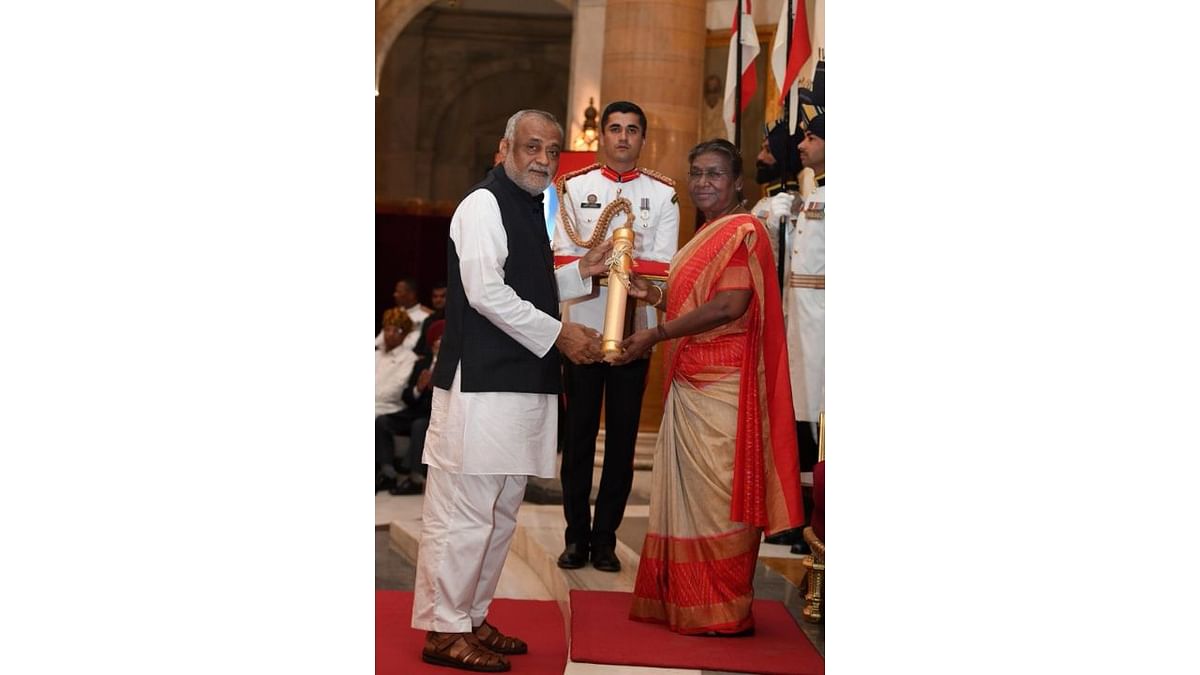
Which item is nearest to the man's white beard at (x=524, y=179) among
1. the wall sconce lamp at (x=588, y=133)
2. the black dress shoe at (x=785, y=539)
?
the black dress shoe at (x=785, y=539)

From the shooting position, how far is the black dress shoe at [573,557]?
15.5 ft

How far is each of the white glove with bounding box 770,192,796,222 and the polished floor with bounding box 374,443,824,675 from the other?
1.55 metres

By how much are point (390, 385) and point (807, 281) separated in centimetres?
363

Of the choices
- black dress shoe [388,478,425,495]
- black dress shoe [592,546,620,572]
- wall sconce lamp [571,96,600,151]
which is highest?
wall sconce lamp [571,96,600,151]

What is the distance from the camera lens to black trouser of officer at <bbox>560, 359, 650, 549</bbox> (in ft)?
15.5

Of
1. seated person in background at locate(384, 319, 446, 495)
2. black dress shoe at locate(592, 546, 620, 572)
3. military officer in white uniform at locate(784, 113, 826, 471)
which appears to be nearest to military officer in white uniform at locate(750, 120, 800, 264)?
military officer in white uniform at locate(784, 113, 826, 471)

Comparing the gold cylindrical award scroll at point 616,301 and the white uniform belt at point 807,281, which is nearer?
the gold cylindrical award scroll at point 616,301

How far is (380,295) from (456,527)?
11334 millimetres

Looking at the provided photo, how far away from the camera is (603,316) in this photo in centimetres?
490

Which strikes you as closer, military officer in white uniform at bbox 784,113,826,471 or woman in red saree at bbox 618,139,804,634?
woman in red saree at bbox 618,139,804,634

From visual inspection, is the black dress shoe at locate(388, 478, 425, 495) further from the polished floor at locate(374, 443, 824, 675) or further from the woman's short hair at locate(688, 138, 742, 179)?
the woman's short hair at locate(688, 138, 742, 179)

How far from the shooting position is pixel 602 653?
3572 mm

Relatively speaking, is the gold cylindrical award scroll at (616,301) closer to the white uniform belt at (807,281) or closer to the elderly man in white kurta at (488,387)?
the elderly man in white kurta at (488,387)
